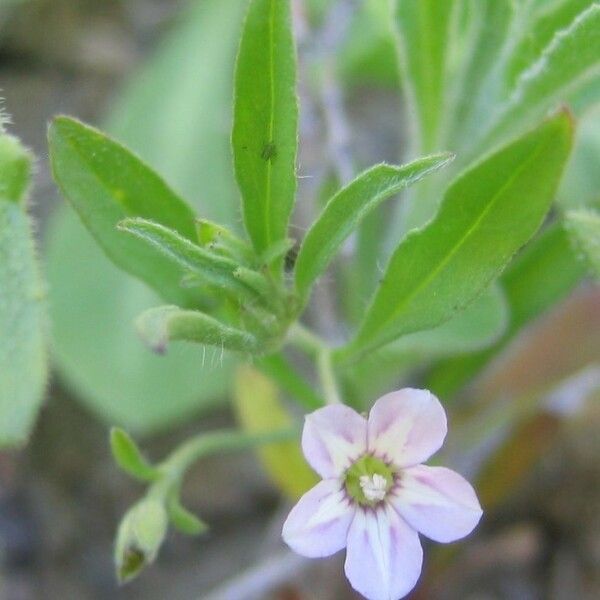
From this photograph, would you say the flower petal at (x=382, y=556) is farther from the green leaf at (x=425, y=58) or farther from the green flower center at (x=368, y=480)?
the green leaf at (x=425, y=58)

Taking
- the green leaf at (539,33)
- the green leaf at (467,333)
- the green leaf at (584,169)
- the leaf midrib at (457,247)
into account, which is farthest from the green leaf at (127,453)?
the green leaf at (584,169)

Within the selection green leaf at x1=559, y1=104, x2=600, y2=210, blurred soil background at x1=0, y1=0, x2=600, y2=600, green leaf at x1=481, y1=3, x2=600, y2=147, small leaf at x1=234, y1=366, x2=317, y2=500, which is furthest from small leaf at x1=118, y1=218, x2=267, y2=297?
green leaf at x1=559, y1=104, x2=600, y2=210

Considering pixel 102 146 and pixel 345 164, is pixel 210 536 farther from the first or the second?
pixel 102 146

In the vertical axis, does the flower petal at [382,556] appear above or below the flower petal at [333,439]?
below

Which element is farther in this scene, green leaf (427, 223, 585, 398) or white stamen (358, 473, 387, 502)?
green leaf (427, 223, 585, 398)

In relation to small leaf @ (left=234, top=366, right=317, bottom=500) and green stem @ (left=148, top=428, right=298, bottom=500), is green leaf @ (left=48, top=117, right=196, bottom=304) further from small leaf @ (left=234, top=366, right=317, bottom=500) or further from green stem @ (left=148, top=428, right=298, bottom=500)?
small leaf @ (left=234, top=366, right=317, bottom=500)

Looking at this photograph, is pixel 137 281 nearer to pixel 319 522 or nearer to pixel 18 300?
pixel 18 300
